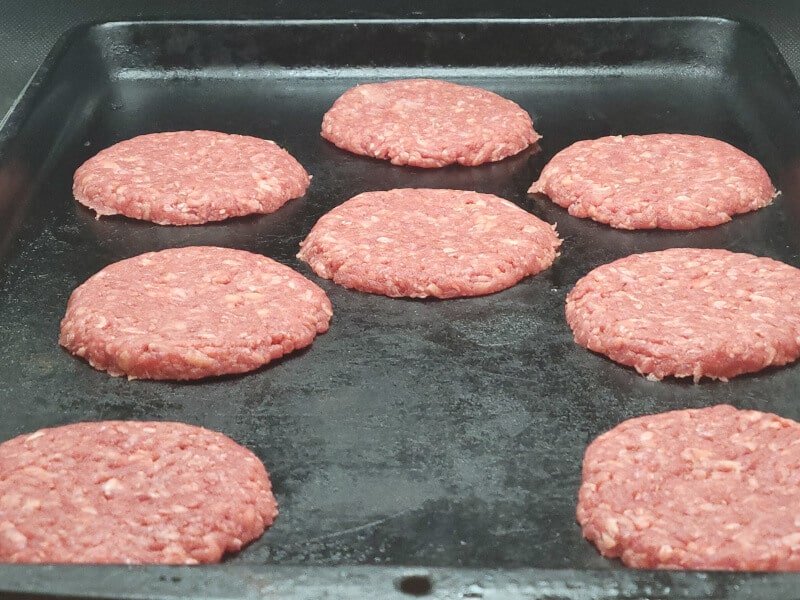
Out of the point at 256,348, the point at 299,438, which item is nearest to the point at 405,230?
the point at 256,348

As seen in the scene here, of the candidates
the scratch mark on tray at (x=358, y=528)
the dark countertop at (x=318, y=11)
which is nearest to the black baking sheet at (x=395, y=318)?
the scratch mark on tray at (x=358, y=528)

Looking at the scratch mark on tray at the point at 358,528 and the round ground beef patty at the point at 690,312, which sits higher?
the round ground beef patty at the point at 690,312

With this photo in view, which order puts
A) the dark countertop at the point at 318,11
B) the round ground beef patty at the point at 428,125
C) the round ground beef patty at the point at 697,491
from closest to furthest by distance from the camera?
the round ground beef patty at the point at 697,491 < the round ground beef patty at the point at 428,125 < the dark countertop at the point at 318,11

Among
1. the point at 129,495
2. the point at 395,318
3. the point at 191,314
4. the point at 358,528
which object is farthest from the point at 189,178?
the point at 358,528

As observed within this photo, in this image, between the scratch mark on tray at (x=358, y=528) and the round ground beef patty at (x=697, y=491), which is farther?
the scratch mark on tray at (x=358, y=528)

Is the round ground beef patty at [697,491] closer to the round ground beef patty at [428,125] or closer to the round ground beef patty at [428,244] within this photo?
the round ground beef patty at [428,244]

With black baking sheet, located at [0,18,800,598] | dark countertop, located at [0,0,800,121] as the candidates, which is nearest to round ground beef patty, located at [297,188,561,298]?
black baking sheet, located at [0,18,800,598]

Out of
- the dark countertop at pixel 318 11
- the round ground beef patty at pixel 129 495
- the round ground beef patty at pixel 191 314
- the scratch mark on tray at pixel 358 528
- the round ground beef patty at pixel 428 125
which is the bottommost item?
the scratch mark on tray at pixel 358 528
